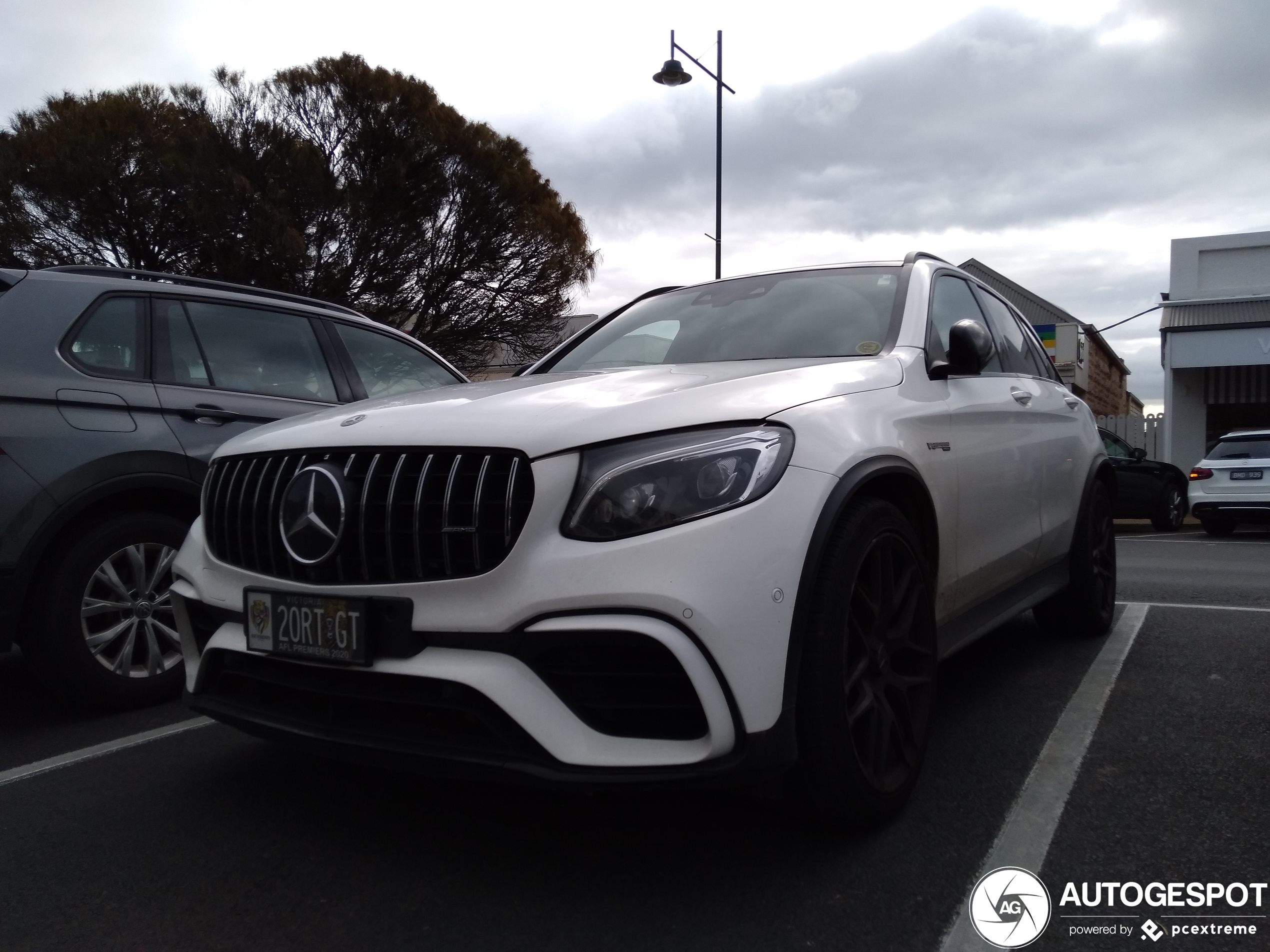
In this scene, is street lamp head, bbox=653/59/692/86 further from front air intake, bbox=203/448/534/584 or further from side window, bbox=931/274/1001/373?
front air intake, bbox=203/448/534/584

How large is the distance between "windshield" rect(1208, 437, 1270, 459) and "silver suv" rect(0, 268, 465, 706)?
42.0ft

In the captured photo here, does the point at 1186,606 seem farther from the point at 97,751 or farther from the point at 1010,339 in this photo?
the point at 97,751

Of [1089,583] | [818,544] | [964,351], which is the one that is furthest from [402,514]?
[1089,583]

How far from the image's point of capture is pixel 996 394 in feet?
12.4

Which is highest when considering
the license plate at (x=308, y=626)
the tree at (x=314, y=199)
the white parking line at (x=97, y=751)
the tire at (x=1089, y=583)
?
the tree at (x=314, y=199)

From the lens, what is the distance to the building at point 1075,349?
27250mm

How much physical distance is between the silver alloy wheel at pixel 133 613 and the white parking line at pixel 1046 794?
2.81 m

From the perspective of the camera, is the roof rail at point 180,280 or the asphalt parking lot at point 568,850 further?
the roof rail at point 180,280

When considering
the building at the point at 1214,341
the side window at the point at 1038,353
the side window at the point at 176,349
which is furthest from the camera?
the building at the point at 1214,341

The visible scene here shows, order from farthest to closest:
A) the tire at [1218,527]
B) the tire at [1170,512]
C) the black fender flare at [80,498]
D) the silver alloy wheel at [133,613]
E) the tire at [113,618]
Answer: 1. the tire at [1170,512]
2. the tire at [1218,527]
3. the silver alloy wheel at [133,613]
4. the tire at [113,618]
5. the black fender flare at [80,498]

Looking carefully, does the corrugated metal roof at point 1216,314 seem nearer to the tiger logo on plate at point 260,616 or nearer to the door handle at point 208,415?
the door handle at point 208,415

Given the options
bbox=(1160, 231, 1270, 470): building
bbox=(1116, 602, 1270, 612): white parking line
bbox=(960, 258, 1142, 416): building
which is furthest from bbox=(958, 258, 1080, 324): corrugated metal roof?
bbox=(1116, 602, 1270, 612): white parking line

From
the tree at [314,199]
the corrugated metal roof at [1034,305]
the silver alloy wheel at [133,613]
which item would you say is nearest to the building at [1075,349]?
the corrugated metal roof at [1034,305]

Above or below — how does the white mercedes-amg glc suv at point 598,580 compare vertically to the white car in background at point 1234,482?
above
